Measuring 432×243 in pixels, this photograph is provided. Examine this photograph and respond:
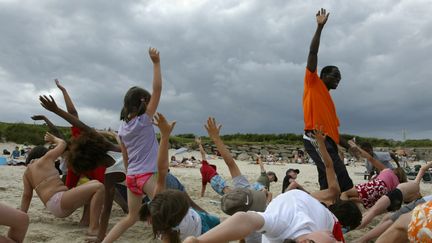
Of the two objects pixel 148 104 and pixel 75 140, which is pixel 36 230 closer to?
pixel 75 140

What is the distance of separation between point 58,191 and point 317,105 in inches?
115

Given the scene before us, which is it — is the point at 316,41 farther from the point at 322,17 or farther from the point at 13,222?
the point at 13,222

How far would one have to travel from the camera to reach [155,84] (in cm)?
377

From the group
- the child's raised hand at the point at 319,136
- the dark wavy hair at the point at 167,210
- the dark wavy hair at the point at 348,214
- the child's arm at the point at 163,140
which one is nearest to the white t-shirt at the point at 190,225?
the dark wavy hair at the point at 167,210

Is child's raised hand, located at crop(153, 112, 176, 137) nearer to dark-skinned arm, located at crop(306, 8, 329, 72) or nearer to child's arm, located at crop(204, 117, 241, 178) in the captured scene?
child's arm, located at crop(204, 117, 241, 178)

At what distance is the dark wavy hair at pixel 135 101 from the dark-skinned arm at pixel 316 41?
6.02ft

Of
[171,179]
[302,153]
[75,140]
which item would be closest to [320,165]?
[171,179]

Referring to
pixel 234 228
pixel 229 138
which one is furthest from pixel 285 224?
pixel 229 138

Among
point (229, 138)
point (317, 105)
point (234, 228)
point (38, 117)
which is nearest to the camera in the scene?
point (234, 228)

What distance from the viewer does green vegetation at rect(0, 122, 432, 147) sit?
21.0 m

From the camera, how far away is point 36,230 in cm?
445

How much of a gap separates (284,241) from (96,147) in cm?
272

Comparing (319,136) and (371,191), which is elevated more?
(319,136)

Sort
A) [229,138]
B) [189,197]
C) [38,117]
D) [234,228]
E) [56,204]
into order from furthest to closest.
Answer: [229,138], [38,117], [56,204], [189,197], [234,228]
